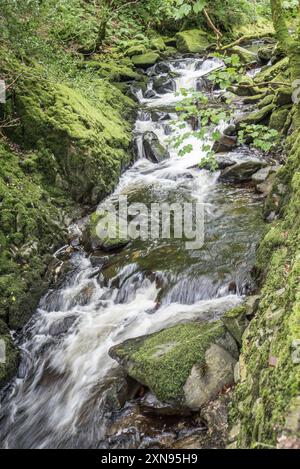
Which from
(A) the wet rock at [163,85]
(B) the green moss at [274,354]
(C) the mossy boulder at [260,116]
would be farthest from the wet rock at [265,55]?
(B) the green moss at [274,354]

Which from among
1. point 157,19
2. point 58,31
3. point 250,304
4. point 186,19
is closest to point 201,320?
point 250,304

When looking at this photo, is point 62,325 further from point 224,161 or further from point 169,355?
point 224,161

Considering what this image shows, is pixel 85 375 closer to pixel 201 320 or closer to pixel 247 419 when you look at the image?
pixel 201 320

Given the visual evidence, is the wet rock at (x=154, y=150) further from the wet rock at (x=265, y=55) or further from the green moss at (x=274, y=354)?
the wet rock at (x=265, y=55)

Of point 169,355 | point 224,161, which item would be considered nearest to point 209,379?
point 169,355

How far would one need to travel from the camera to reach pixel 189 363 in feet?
13.1

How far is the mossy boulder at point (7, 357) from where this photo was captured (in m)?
5.15

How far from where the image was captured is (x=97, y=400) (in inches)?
176

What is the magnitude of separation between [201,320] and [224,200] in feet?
12.8

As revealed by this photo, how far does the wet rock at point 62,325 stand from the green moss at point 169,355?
1434mm

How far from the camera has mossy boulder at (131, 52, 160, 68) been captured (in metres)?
16.3

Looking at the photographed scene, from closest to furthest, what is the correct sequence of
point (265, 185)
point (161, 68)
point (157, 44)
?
1. point (265, 185)
2. point (161, 68)
3. point (157, 44)

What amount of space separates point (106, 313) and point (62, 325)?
709 mm

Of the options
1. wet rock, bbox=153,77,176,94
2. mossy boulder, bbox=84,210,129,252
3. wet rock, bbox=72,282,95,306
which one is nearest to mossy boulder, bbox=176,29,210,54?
wet rock, bbox=153,77,176,94
